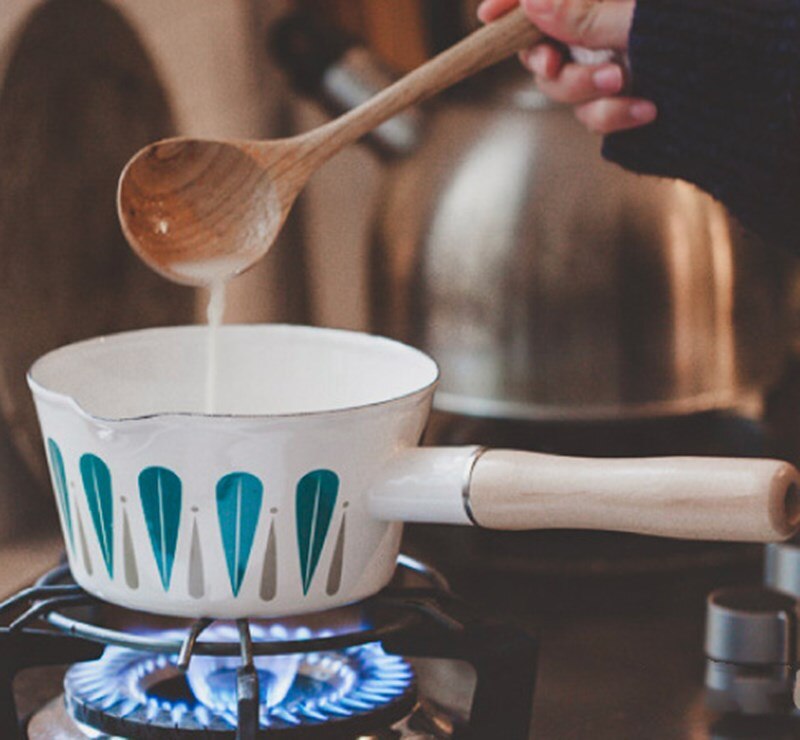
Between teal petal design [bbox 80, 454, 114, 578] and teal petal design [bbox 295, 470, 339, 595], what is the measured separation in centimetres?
8

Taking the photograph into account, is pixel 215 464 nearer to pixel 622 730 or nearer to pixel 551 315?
pixel 622 730

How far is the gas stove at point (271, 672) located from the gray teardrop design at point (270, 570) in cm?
2

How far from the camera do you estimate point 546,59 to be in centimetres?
85

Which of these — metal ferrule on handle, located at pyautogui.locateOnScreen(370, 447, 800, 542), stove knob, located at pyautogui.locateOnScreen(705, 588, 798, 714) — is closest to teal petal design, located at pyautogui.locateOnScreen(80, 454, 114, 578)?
metal ferrule on handle, located at pyautogui.locateOnScreen(370, 447, 800, 542)

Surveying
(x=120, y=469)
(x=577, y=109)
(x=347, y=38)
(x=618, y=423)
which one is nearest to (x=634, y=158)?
(x=577, y=109)

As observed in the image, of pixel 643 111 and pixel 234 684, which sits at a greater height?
pixel 643 111

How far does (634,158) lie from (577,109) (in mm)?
58

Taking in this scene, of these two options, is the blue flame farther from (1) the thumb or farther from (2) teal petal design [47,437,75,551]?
(1) the thumb

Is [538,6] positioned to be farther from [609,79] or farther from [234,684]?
[234,684]

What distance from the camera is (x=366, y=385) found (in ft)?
2.26

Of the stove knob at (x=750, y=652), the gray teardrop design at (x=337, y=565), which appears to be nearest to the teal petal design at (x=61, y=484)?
the gray teardrop design at (x=337, y=565)

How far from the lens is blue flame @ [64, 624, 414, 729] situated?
1.98 ft

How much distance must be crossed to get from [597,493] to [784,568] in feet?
0.89

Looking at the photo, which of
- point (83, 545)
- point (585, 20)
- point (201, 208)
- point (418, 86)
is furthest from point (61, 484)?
point (585, 20)
